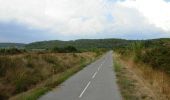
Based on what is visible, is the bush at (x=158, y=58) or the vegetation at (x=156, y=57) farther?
the vegetation at (x=156, y=57)

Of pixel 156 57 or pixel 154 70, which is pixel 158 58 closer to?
pixel 156 57

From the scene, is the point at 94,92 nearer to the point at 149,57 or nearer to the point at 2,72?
the point at 2,72

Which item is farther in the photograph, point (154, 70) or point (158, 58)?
point (158, 58)

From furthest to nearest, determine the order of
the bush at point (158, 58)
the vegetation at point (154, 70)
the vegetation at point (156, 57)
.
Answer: the vegetation at point (156, 57), the bush at point (158, 58), the vegetation at point (154, 70)

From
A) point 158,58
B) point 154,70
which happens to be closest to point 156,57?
point 158,58

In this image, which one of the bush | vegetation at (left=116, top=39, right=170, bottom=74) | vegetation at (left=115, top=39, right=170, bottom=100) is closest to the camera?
vegetation at (left=115, top=39, right=170, bottom=100)

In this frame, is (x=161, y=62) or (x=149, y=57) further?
(x=149, y=57)

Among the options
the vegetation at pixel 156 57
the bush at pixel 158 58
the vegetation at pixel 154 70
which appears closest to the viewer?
the vegetation at pixel 154 70

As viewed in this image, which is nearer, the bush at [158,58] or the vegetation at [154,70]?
the vegetation at [154,70]

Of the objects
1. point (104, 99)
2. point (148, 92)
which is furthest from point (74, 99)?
point (148, 92)

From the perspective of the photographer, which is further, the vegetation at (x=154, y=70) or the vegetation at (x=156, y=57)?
the vegetation at (x=156, y=57)

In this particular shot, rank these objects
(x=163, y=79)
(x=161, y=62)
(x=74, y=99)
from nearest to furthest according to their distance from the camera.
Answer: (x=74, y=99) → (x=163, y=79) → (x=161, y=62)

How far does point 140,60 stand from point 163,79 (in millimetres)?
17153

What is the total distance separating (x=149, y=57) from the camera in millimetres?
36125
